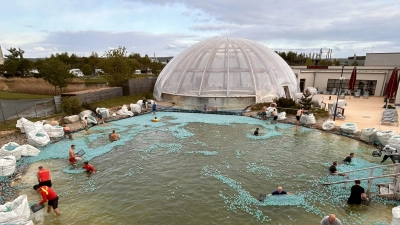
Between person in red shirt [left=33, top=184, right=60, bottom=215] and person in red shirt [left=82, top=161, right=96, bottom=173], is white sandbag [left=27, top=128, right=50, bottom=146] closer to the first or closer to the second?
person in red shirt [left=82, top=161, right=96, bottom=173]

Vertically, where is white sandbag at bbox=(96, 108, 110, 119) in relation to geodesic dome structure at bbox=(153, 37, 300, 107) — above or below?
below

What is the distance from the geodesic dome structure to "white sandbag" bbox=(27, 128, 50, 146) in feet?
41.4

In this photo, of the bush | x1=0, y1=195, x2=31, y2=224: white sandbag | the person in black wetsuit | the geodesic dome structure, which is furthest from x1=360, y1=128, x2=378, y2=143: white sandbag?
the bush

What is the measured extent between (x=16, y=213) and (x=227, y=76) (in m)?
19.2

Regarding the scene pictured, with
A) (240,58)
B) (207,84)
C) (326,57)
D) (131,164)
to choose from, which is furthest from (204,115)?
(326,57)

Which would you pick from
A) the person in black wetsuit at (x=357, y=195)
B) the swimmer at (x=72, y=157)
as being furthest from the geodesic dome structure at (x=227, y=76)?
the person in black wetsuit at (x=357, y=195)

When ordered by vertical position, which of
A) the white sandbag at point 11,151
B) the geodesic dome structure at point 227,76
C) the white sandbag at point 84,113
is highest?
the geodesic dome structure at point 227,76

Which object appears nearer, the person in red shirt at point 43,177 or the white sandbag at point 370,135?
the person in red shirt at point 43,177

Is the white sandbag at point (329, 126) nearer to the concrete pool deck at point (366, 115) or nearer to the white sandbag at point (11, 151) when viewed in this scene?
the concrete pool deck at point (366, 115)

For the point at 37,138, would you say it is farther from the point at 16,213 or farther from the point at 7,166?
the point at 16,213

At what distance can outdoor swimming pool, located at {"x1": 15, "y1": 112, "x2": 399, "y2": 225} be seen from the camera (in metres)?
8.00

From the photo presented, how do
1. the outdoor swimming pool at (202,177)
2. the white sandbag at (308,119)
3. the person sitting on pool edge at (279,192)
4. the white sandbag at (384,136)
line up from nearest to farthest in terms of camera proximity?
the outdoor swimming pool at (202,177), the person sitting on pool edge at (279,192), the white sandbag at (384,136), the white sandbag at (308,119)

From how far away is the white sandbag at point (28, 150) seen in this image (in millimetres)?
12141

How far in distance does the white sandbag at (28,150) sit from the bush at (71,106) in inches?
253
